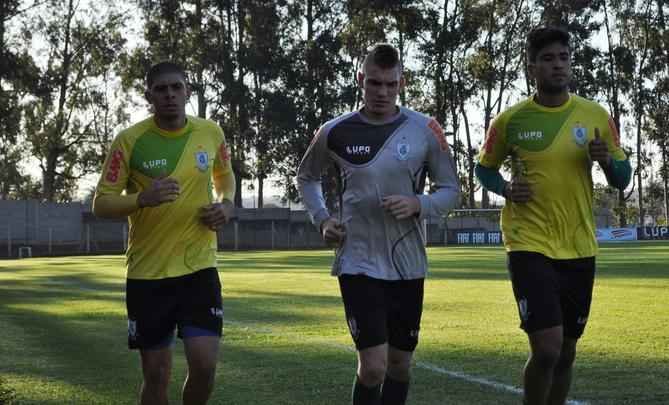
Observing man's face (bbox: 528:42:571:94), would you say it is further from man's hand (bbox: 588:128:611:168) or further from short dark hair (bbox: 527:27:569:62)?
man's hand (bbox: 588:128:611:168)

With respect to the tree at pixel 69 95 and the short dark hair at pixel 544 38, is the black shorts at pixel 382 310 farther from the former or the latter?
the tree at pixel 69 95

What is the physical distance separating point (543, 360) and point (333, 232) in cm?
157

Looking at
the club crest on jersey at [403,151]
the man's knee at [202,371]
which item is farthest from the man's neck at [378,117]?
the man's knee at [202,371]

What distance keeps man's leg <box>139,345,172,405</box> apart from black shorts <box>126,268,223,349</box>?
64 millimetres

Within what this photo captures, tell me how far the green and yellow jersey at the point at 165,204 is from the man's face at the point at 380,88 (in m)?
1.21

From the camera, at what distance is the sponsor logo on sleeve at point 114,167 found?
6672mm

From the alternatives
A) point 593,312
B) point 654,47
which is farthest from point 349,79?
point 593,312

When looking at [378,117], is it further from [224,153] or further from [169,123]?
[169,123]

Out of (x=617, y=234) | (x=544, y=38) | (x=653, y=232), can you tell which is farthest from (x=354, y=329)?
(x=653, y=232)

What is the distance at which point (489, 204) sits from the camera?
70375mm

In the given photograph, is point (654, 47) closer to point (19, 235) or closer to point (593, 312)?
point (19, 235)

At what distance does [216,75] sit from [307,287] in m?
47.7

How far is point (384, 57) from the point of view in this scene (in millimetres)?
6078

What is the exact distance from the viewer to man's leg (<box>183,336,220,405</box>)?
6.32m
